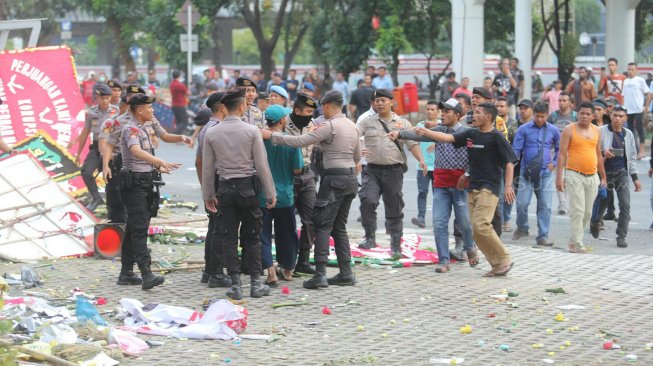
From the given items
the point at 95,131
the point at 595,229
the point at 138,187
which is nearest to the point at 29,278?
the point at 138,187

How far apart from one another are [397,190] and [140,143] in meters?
3.12

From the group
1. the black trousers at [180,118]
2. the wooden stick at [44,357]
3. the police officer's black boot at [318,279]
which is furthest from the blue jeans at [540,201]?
the black trousers at [180,118]

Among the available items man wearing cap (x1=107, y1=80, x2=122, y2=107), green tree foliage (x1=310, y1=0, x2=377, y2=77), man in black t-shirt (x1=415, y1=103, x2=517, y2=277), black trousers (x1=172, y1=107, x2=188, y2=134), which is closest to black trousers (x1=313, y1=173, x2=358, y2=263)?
man in black t-shirt (x1=415, y1=103, x2=517, y2=277)

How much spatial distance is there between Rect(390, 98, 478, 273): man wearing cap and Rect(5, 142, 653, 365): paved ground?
295mm

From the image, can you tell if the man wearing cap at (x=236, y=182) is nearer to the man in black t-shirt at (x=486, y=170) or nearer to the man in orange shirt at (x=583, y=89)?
the man in black t-shirt at (x=486, y=170)

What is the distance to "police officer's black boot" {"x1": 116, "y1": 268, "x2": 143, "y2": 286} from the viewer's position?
35.5 feet

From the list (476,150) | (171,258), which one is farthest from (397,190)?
(171,258)

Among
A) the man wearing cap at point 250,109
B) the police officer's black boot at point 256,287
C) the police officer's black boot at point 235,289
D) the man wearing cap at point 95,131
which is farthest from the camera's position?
the man wearing cap at point 95,131

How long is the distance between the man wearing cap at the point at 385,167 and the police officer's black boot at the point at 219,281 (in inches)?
89.0

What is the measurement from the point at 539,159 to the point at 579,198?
1.08m

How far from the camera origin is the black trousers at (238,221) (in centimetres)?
998

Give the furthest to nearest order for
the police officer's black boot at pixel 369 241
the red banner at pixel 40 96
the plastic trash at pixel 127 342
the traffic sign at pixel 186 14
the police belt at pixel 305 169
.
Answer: the traffic sign at pixel 186 14 < the red banner at pixel 40 96 < the police officer's black boot at pixel 369 241 < the police belt at pixel 305 169 < the plastic trash at pixel 127 342

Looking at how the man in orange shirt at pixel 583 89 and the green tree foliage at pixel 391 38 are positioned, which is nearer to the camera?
the man in orange shirt at pixel 583 89

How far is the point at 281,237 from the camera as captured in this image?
11.0 metres
